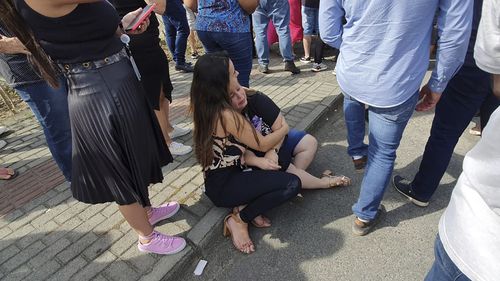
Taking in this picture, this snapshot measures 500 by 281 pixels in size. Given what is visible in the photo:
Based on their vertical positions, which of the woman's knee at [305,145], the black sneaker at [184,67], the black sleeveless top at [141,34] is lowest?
the black sneaker at [184,67]

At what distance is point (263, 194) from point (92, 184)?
42.2 inches

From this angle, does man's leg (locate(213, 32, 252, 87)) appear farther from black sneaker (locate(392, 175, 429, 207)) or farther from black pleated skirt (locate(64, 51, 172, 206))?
black sneaker (locate(392, 175, 429, 207))

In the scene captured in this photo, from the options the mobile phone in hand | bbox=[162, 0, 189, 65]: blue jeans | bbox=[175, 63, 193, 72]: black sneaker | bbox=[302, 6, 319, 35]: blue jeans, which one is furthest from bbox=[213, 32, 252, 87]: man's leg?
bbox=[175, 63, 193, 72]: black sneaker

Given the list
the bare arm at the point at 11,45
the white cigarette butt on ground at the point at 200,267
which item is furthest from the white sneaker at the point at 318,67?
the bare arm at the point at 11,45

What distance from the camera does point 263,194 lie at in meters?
2.39

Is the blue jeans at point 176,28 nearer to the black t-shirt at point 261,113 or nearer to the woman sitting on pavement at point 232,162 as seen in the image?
the black t-shirt at point 261,113

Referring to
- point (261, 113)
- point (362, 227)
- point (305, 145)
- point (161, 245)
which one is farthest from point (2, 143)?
point (362, 227)

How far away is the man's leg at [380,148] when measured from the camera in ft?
6.15

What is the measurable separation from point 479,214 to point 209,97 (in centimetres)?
160

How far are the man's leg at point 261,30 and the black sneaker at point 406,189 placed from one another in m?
2.84

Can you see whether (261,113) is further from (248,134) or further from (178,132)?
(178,132)

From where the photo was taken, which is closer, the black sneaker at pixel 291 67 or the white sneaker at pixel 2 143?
the white sneaker at pixel 2 143

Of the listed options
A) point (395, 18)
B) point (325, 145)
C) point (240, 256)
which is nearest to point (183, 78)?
point (325, 145)

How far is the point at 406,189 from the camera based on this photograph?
258 cm
